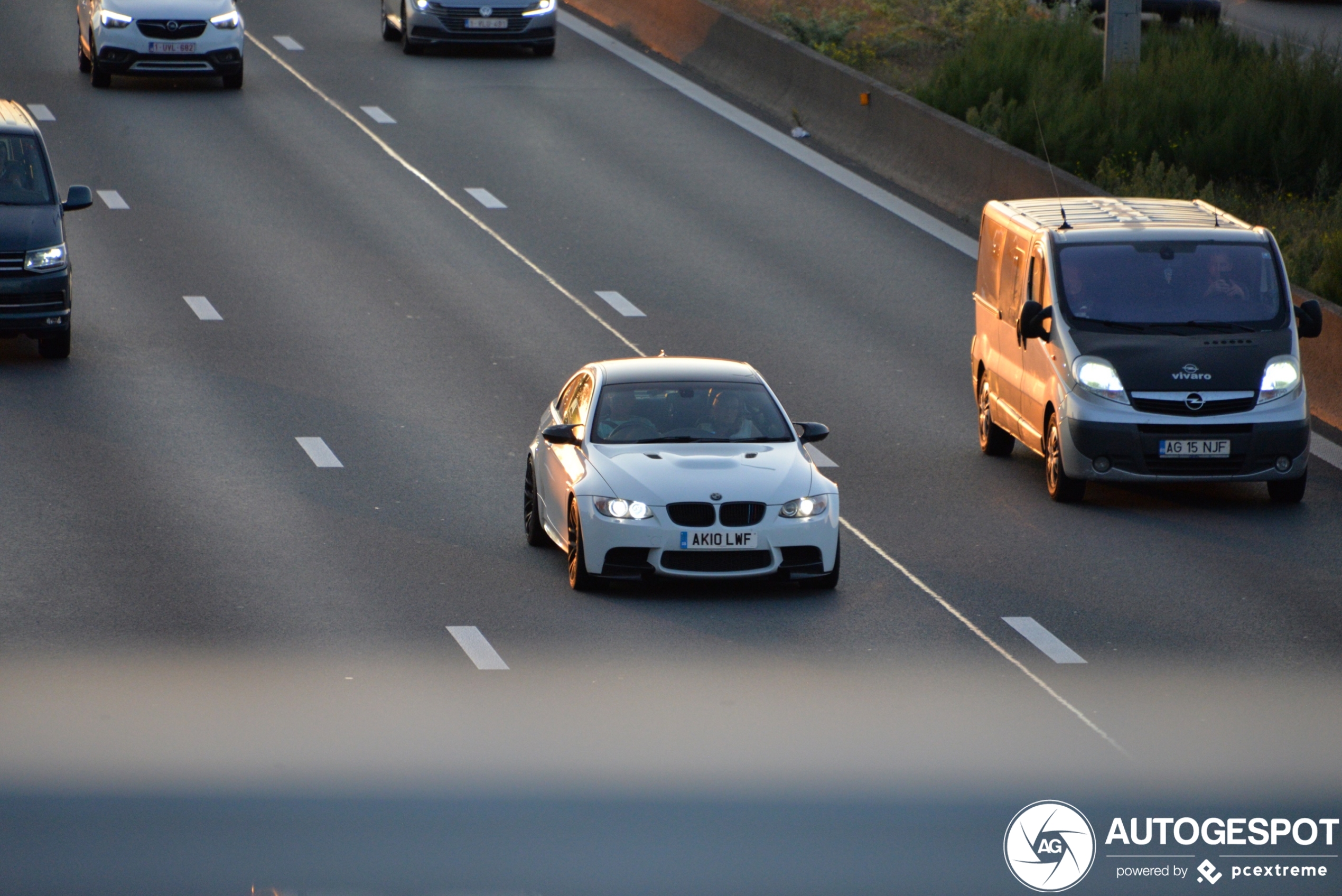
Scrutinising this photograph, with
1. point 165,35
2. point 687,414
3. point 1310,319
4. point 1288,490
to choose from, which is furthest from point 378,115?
point 687,414

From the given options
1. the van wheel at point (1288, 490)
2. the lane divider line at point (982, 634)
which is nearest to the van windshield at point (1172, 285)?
the van wheel at point (1288, 490)

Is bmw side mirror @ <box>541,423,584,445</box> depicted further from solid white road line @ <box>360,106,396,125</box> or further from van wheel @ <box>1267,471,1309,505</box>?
solid white road line @ <box>360,106,396,125</box>

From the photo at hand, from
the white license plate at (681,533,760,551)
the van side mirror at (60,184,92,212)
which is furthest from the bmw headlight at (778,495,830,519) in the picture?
the van side mirror at (60,184,92,212)

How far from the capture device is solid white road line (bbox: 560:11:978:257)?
1081 inches

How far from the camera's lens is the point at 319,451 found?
59.8ft

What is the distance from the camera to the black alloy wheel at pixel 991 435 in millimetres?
18828

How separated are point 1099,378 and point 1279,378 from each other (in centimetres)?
130

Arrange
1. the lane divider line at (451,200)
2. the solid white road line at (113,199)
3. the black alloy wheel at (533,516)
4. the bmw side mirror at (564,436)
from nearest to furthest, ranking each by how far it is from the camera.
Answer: the bmw side mirror at (564,436) < the black alloy wheel at (533,516) < the lane divider line at (451,200) < the solid white road line at (113,199)

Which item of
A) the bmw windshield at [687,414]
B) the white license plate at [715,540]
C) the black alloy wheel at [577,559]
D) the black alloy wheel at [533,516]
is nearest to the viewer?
the white license plate at [715,540]

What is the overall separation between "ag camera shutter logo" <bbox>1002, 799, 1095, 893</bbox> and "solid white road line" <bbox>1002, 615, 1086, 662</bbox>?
2939 millimetres

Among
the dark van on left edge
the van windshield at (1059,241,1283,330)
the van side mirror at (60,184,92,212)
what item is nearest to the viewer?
the van windshield at (1059,241,1283,330)

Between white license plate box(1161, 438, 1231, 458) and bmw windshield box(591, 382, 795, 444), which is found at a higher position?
bmw windshield box(591, 382, 795, 444)

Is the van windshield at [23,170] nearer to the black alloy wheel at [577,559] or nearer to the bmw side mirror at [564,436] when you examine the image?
the bmw side mirror at [564,436]

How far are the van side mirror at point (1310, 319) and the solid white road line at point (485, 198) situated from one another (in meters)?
12.9
